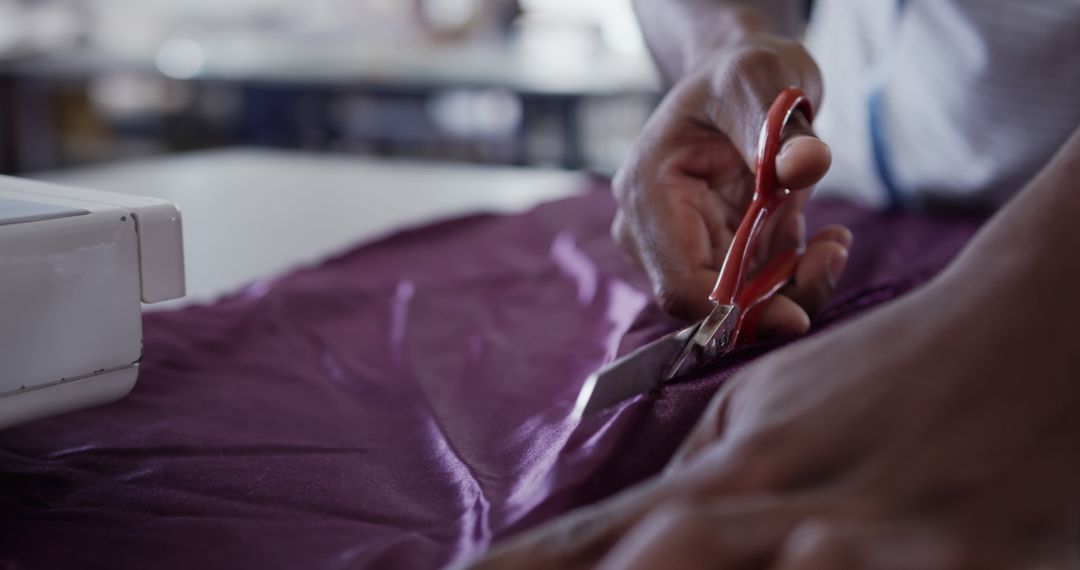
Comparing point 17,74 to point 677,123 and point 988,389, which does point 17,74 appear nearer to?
point 677,123

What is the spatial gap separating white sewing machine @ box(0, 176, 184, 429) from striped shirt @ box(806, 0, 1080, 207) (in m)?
0.79

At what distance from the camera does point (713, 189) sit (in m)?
0.74

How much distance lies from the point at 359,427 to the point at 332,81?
3.53 metres

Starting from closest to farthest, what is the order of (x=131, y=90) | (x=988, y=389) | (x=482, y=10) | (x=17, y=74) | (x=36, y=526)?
(x=988, y=389), (x=36, y=526), (x=17, y=74), (x=131, y=90), (x=482, y=10)

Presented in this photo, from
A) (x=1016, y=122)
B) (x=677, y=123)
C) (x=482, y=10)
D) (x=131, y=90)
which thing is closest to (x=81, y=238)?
(x=677, y=123)

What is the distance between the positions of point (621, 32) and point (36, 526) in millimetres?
4450

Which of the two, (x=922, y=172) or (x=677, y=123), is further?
(x=922, y=172)

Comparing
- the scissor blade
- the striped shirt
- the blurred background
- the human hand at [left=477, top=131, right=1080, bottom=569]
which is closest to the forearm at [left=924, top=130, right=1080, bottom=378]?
the human hand at [left=477, top=131, right=1080, bottom=569]

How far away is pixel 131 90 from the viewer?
4.45 metres

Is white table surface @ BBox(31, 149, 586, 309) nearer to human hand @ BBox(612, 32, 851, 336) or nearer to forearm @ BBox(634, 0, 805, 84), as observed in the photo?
forearm @ BBox(634, 0, 805, 84)

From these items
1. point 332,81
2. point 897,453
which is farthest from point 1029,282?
point 332,81

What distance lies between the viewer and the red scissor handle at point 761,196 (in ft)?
1.93

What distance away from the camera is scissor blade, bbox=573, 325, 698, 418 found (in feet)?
1.53

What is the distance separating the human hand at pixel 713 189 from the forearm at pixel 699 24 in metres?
0.11
